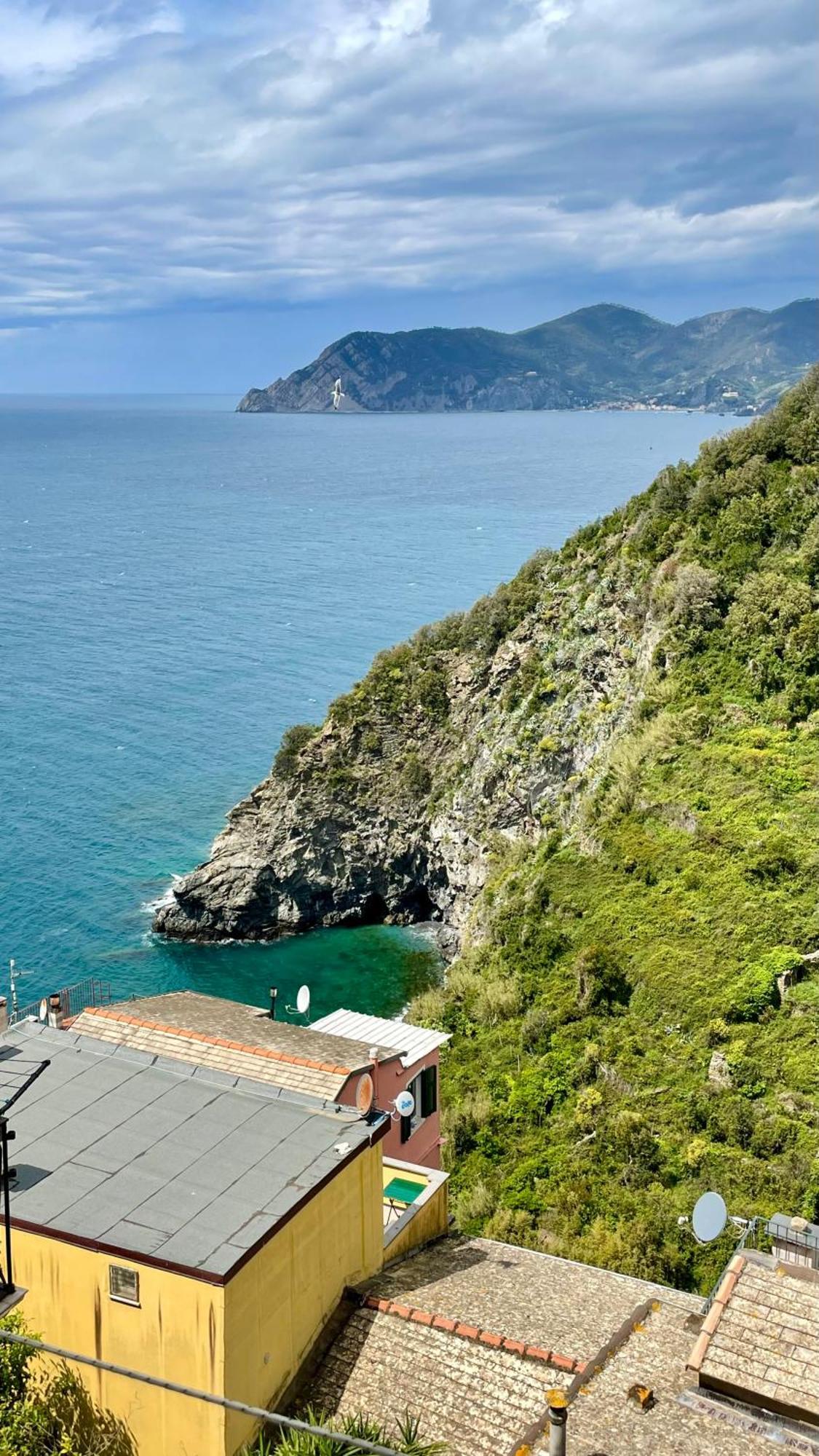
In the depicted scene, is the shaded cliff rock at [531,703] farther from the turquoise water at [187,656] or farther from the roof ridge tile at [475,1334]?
the roof ridge tile at [475,1334]

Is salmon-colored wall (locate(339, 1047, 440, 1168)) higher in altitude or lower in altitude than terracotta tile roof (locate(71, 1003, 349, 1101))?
lower

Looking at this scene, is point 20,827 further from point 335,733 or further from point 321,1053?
point 321,1053

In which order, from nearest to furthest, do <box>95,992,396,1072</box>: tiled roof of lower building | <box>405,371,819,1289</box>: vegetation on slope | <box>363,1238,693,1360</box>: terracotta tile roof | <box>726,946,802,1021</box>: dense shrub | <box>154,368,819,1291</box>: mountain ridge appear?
<box>363,1238,693,1360</box>: terracotta tile roof < <box>95,992,396,1072</box>: tiled roof of lower building < <box>405,371,819,1289</box>: vegetation on slope < <box>154,368,819,1291</box>: mountain ridge < <box>726,946,802,1021</box>: dense shrub

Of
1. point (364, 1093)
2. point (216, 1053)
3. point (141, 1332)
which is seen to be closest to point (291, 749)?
point (216, 1053)

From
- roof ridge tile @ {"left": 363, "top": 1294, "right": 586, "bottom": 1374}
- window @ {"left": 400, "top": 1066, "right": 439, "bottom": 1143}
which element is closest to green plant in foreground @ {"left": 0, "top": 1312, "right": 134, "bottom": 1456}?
roof ridge tile @ {"left": 363, "top": 1294, "right": 586, "bottom": 1374}

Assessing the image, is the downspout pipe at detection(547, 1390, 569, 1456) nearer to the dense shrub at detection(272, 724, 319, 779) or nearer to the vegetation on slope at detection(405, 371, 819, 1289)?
the vegetation on slope at detection(405, 371, 819, 1289)

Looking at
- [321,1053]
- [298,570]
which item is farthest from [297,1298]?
[298,570]
